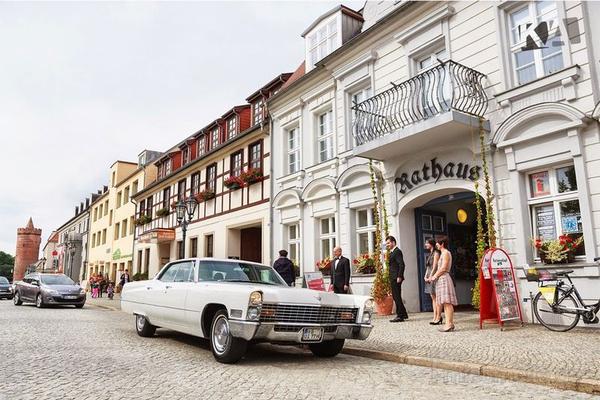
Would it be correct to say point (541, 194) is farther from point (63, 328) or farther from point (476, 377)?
point (63, 328)

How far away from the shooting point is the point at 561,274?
8.18 m

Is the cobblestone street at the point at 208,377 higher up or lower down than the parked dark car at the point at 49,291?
lower down

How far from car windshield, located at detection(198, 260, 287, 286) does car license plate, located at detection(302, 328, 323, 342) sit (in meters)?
1.59

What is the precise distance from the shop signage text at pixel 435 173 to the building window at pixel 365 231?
62.3 inches

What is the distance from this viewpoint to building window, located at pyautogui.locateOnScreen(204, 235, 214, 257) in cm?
2270

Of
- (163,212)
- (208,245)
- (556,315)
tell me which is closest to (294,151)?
(208,245)

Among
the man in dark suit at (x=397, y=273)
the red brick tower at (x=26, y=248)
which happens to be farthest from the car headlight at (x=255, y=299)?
the red brick tower at (x=26, y=248)

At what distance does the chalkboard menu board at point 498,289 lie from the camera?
8688mm

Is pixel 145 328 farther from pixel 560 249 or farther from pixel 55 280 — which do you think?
pixel 55 280

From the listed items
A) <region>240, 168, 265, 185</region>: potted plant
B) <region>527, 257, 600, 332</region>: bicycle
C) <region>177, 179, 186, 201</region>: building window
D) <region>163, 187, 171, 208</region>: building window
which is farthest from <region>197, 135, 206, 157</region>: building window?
<region>527, 257, 600, 332</region>: bicycle

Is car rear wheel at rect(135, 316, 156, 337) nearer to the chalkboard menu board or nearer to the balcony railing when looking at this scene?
the chalkboard menu board

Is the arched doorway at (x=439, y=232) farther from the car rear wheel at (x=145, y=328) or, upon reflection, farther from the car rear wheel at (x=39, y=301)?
the car rear wheel at (x=39, y=301)

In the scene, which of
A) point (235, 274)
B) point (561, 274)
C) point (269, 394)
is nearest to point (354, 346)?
point (235, 274)

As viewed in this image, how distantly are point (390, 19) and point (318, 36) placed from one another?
4.23 m
